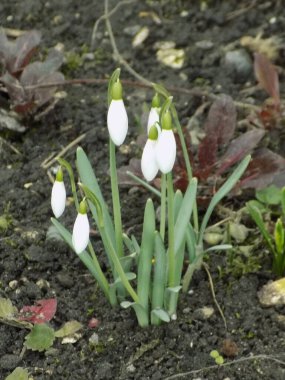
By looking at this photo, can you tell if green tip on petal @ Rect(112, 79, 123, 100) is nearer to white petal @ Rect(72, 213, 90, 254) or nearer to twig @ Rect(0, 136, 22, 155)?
white petal @ Rect(72, 213, 90, 254)

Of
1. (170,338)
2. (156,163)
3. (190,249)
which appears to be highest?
(156,163)

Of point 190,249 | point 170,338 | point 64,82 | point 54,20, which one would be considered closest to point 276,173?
point 190,249

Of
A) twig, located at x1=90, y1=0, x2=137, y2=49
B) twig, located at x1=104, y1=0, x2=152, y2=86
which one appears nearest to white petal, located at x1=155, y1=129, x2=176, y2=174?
twig, located at x1=104, y1=0, x2=152, y2=86

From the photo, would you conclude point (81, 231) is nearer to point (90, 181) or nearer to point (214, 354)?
point (90, 181)

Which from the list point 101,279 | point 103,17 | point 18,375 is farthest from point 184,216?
point 103,17

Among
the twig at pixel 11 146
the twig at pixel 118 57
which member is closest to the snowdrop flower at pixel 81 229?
the twig at pixel 11 146

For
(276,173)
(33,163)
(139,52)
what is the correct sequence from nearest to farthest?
(276,173)
(33,163)
(139,52)

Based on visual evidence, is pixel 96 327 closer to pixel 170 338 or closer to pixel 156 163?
pixel 170 338

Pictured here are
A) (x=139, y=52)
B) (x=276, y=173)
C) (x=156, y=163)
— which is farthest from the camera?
(x=139, y=52)

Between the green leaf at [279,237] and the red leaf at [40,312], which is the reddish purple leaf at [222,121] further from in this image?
the red leaf at [40,312]
